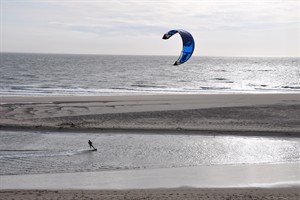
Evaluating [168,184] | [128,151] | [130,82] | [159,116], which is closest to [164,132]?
[159,116]

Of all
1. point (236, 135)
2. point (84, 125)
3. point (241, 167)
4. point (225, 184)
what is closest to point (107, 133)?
point (84, 125)

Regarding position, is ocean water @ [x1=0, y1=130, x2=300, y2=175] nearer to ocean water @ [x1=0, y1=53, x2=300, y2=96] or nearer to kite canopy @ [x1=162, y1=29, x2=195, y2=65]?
kite canopy @ [x1=162, y1=29, x2=195, y2=65]

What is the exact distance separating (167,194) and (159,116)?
37.6 ft

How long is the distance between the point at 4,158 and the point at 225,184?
20.4 ft

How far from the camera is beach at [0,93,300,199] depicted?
30.3ft

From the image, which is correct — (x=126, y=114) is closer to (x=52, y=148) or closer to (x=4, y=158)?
(x=52, y=148)

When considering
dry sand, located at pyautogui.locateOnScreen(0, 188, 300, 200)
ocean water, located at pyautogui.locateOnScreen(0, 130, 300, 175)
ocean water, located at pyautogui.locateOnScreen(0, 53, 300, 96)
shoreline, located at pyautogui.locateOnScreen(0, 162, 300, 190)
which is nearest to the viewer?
dry sand, located at pyautogui.locateOnScreen(0, 188, 300, 200)

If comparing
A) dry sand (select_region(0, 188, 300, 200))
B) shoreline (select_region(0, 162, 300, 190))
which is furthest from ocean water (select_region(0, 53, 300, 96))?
dry sand (select_region(0, 188, 300, 200))

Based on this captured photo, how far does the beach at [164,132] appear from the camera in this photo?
923cm

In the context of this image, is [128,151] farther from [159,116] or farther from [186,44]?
[159,116]

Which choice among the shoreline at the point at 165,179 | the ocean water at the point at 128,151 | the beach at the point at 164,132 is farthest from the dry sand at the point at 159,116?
the shoreline at the point at 165,179

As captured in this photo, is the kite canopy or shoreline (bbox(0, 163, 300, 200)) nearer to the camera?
shoreline (bbox(0, 163, 300, 200))

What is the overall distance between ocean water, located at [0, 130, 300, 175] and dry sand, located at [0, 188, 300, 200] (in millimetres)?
2145

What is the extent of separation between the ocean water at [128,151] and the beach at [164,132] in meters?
0.59
